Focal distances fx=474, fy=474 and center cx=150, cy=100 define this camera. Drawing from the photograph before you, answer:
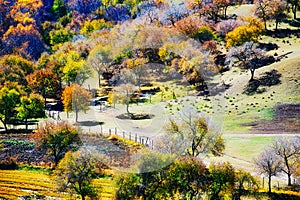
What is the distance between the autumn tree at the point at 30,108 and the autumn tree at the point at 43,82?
439 inches

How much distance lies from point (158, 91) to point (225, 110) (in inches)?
664

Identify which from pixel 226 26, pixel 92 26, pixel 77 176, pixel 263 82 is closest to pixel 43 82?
pixel 263 82

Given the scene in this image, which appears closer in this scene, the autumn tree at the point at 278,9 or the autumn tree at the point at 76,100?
the autumn tree at the point at 76,100

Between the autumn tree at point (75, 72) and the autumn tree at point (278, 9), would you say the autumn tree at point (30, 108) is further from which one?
the autumn tree at point (278, 9)

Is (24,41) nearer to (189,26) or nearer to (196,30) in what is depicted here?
(189,26)

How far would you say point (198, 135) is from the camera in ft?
173

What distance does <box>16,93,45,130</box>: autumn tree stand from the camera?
251 ft

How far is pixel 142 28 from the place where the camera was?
108 m

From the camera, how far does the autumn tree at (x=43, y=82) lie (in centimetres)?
9125

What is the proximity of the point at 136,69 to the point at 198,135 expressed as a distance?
41741mm

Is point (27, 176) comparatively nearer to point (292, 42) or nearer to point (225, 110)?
point (225, 110)

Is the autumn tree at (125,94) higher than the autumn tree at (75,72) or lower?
lower

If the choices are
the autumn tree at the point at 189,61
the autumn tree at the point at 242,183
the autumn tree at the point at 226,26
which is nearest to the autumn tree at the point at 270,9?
the autumn tree at the point at 226,26

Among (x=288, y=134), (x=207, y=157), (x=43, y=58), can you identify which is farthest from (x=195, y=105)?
(x=43, y=58)
